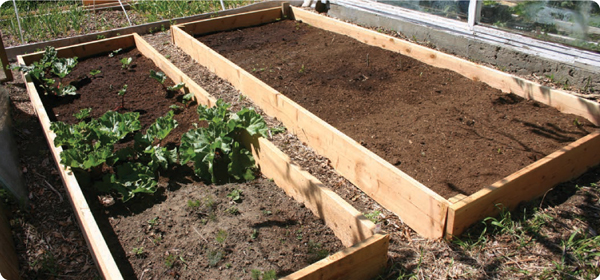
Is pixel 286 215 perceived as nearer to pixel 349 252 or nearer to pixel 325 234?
pixel 325 234

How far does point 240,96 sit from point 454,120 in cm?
234

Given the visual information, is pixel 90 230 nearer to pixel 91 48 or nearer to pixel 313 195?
pixel 313 195

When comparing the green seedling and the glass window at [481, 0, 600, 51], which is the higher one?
the glass window at [481, 0, 600, 51]

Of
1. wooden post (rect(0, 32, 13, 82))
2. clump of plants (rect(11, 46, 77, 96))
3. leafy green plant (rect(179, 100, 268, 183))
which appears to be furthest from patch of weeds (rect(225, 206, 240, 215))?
wooden post (rect(0, 32, 13, 82))

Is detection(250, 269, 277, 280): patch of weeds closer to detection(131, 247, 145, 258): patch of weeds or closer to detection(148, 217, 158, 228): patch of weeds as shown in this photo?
detection(131, 247, 145, 258): patch of weeds

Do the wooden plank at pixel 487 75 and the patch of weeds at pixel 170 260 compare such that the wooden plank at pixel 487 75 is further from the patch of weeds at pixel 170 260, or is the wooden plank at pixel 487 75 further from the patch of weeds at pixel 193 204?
the patch of weeds at pixel 170 260

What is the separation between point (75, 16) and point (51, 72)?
2.12m

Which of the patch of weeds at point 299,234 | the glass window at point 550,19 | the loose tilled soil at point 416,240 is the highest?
the glass window at point 550,19

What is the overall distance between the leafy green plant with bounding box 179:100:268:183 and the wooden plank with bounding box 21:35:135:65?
139 inches

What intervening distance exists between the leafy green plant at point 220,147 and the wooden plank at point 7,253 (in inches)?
52.3

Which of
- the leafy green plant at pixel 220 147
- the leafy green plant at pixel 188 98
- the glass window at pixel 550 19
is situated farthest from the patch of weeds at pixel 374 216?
the glass window at pixel 550 19

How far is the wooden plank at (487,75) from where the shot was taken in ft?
13.8

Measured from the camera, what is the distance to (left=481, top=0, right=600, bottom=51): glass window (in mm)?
4715

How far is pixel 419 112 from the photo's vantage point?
14.7ft
